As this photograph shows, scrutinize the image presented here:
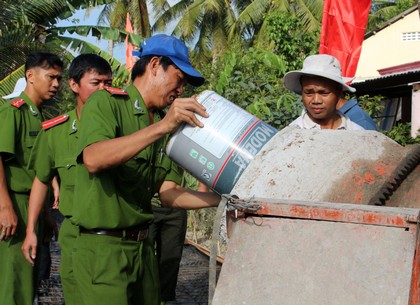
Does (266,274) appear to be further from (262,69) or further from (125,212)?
(262,69)

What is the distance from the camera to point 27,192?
4.38m

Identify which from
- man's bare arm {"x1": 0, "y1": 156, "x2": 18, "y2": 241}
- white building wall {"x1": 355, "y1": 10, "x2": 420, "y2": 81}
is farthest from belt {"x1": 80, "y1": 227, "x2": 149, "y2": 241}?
white building wall {"x1": 355, "y1": 10, "x2": 420, "y2": 81}

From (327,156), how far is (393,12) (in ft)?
87.6

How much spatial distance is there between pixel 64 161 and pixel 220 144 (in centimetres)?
135

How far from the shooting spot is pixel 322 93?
3.23 metres

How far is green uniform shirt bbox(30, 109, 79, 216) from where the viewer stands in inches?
141

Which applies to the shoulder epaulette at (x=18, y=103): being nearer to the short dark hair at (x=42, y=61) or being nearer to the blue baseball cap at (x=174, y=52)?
the short dark hair at (x=42, y=61)

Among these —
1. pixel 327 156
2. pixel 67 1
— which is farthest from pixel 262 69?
pixel 67 1

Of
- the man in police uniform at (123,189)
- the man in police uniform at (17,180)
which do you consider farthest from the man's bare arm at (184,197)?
the man in police uniform at (17,180)

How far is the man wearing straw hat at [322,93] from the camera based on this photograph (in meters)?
3.20

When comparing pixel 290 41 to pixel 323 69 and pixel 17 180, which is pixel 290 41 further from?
pixel 323 69

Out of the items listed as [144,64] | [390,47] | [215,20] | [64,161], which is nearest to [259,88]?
[64,161]

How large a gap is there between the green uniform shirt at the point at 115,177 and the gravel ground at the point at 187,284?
102 inches

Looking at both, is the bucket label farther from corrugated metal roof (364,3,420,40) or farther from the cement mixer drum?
corrugated metal roof (364,3,420,40)
